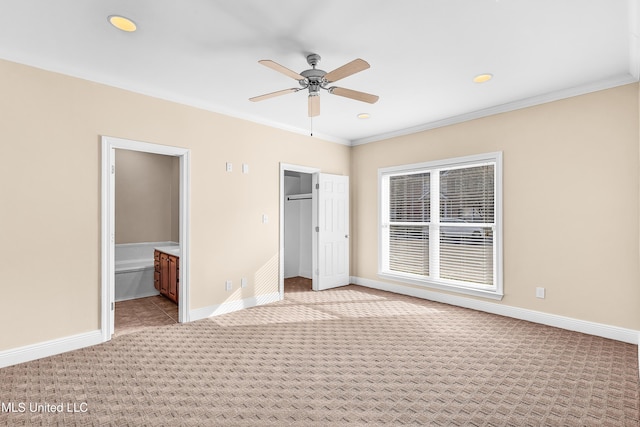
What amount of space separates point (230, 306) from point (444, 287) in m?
3.02

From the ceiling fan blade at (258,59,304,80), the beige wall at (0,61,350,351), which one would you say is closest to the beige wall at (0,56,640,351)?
the beige wall at (0,61,350,351)

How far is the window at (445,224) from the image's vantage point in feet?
14.2

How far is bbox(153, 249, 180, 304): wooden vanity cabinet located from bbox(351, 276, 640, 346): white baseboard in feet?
10.6

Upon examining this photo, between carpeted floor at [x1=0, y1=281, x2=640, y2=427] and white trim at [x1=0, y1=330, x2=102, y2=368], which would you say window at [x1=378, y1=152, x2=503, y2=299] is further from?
white trim at [x1=0, y1=330, x2=102, y2=368]

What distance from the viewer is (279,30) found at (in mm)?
2463

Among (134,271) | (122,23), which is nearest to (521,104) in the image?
(122,23)

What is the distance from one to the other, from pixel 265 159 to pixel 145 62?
6.63ft

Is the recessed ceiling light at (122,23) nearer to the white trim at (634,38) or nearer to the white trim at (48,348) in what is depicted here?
the white trim at (48,348)

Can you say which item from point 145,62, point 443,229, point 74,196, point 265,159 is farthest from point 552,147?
point 74,196

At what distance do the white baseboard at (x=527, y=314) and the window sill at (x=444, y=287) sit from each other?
0.08 m

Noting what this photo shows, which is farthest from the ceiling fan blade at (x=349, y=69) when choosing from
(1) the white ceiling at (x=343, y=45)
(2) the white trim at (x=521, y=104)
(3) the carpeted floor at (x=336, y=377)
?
(2) the white trim at (x=521, y=104)

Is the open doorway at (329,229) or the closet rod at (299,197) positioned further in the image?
the closet rod at (299,197)

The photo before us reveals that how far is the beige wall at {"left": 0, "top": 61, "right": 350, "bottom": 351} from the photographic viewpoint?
2816mm

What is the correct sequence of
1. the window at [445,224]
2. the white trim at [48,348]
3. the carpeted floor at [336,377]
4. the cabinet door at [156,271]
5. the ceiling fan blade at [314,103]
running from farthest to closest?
1. the cabinet door at [156,271]
2. the window at [445,224]
3. the ceiling fan blade at [314,103]
4. the white trim at [48,348]
5. the carpeted floor at [336,377]
